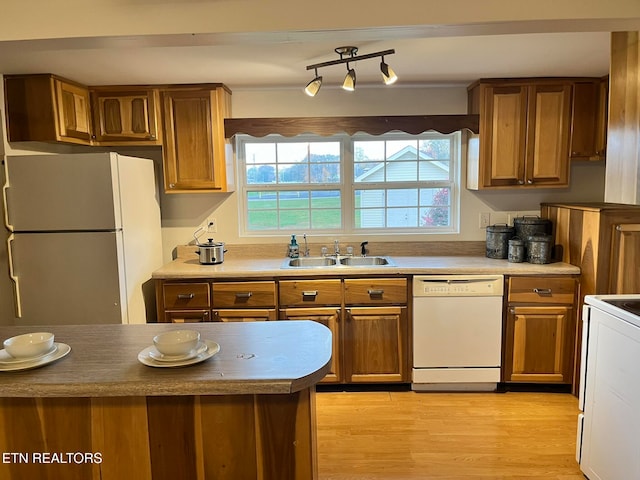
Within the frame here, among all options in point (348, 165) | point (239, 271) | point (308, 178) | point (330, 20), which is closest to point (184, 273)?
point (239, 271)

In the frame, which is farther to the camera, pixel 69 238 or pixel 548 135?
pixel 548 135

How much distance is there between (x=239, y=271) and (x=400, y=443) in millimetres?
1480

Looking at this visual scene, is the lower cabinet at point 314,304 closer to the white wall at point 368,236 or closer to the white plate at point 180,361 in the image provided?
the white wall at point 368,236

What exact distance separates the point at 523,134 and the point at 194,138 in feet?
7.81

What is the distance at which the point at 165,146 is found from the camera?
3.32 m

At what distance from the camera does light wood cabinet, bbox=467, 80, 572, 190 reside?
3246mm

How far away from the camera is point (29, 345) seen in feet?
4.95

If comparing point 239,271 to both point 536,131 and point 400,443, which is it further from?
point 536,131

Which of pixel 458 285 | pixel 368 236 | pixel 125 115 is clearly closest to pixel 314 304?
pixel 368 236

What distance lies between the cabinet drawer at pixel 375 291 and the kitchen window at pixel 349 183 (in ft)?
2.42

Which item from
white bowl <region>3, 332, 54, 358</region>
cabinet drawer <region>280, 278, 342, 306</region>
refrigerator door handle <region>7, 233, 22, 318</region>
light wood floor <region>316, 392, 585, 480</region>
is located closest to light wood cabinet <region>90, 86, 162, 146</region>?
refrigerator door handle <region>7, 233, 22, 318</region>

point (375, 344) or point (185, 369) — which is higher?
point (185, 369)

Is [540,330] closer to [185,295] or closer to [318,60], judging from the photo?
[318,60]

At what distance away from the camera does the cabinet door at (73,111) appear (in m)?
2.96
